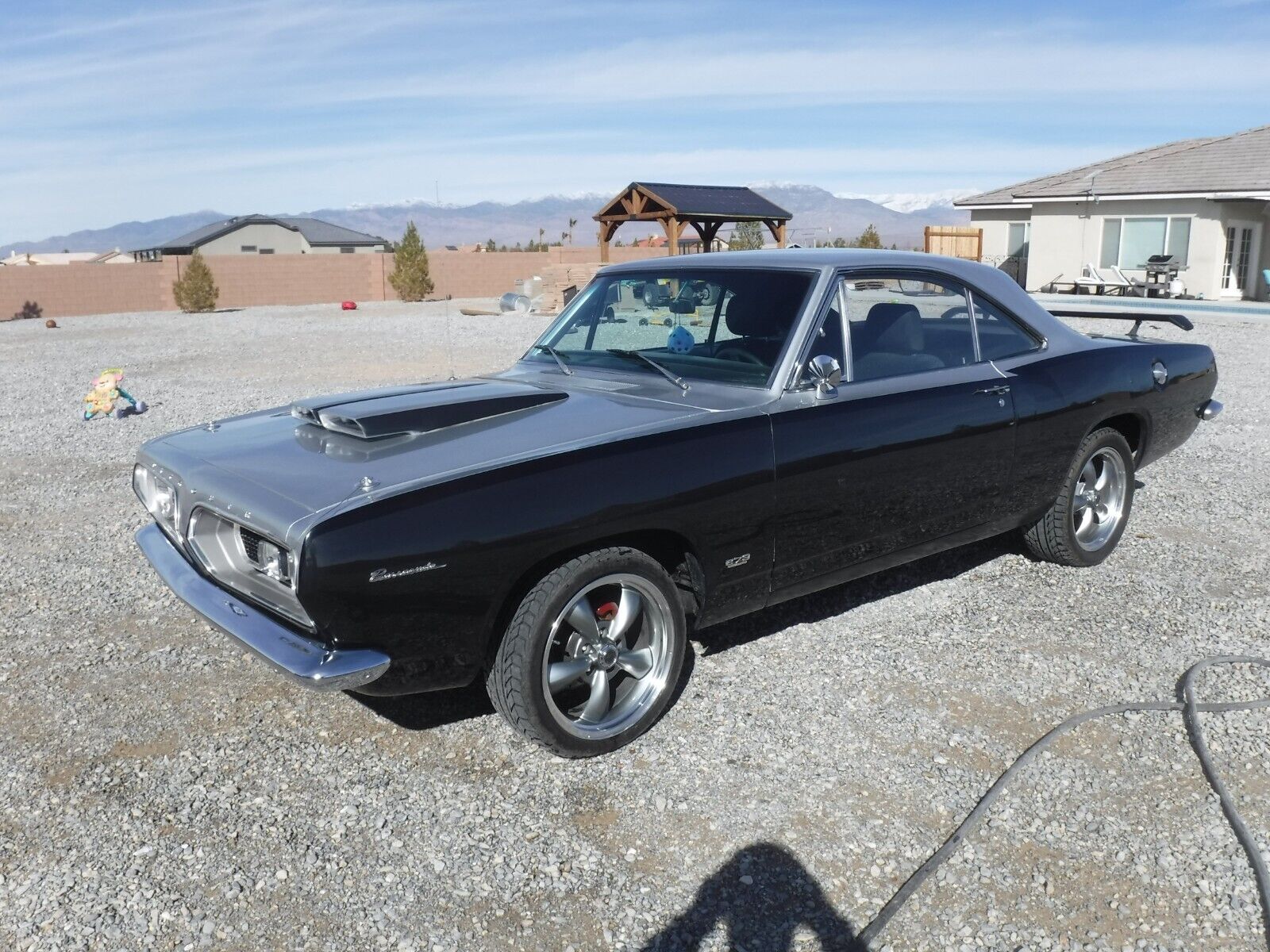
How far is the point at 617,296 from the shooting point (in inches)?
187

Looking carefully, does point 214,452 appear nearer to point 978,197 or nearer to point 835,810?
point 835,810

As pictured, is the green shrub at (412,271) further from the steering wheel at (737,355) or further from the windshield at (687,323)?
the steering wheel at (737,355)

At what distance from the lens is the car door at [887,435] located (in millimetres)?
Answer: 3873

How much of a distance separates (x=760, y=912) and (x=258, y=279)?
3727 cm

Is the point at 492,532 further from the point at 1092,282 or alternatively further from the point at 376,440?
the point at 1092,282

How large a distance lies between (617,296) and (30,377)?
12.9 meters

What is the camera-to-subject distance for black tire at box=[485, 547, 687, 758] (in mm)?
3234

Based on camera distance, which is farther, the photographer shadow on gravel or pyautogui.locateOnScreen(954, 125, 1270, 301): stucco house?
pyautogui.locateOnScreen(954, 125, 1270, 301): stucco house

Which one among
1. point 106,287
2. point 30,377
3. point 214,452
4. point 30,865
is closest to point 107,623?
point 214,452

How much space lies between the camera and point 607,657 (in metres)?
3.52

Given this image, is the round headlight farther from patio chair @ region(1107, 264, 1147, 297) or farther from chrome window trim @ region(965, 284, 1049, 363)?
patio chair @ region(1107, 264, 1147, 297)

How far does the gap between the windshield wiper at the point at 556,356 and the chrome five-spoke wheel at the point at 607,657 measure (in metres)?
1.25

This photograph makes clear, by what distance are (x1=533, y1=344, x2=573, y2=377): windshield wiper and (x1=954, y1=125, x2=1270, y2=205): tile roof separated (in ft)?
76.1

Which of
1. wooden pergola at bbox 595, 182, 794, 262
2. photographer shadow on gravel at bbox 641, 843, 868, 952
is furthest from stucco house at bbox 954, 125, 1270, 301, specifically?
photographer shadow on gravel at bbox 641, 843, 868, 952
